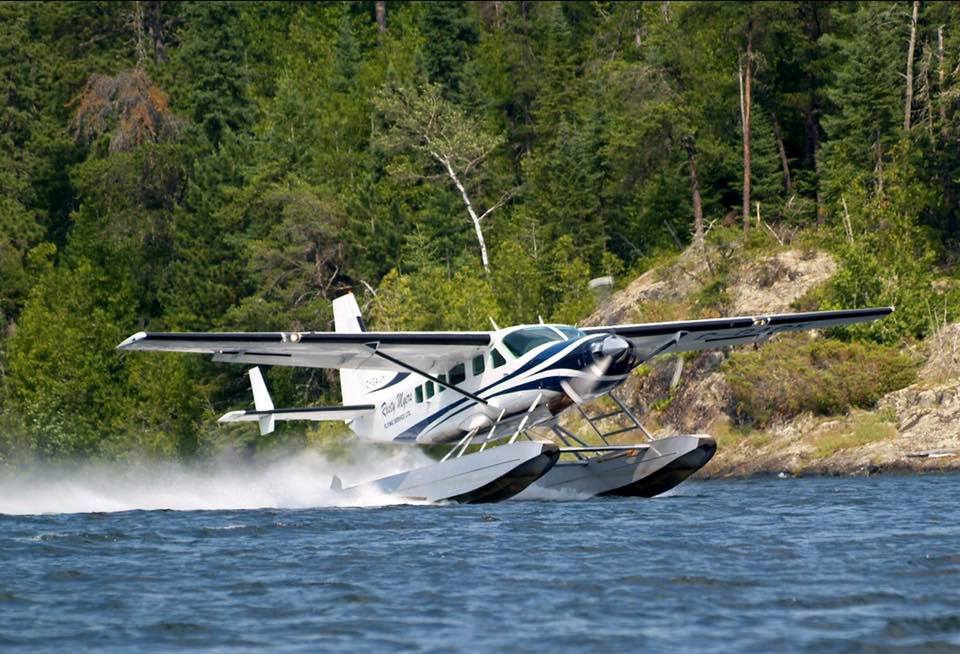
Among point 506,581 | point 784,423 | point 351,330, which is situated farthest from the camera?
point 784,423

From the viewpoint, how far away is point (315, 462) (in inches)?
1794

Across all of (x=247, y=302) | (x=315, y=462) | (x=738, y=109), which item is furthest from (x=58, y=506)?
(x=738, y=109)

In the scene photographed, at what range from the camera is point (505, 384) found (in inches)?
963

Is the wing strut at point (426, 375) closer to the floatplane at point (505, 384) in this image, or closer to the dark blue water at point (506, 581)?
the floatplane at point (505, 384)

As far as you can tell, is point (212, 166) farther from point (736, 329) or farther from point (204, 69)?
point (736, 329)

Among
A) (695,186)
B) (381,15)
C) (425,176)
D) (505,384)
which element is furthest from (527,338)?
(381,15)

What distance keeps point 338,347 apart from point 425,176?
34311 millimetres

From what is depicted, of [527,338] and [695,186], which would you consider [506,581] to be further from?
[695,186]

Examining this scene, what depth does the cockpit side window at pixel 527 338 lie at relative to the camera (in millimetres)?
24188

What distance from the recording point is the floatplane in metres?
23.5

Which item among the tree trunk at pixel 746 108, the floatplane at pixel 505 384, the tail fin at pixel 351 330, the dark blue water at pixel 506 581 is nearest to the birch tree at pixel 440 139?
the tree trunk at pixel 746 108

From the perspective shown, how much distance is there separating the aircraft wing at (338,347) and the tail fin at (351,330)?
Answer: 2.99 meters

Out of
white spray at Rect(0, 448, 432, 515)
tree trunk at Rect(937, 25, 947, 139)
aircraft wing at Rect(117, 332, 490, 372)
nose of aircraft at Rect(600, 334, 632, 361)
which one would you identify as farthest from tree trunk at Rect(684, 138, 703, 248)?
nose of aircraft at Rect(600, 334, 632, 361)

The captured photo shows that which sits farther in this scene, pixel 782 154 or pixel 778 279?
pixel 782 154
